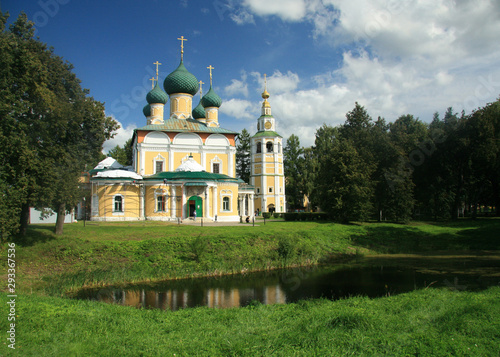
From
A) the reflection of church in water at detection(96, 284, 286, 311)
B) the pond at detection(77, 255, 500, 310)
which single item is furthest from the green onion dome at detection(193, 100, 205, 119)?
the reflection of church in water at detection(96, 284, 286, 311)

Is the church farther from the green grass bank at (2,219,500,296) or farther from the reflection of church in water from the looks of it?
the reflection of church in water

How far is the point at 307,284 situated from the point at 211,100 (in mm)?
28889

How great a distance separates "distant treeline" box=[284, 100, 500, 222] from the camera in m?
30.0

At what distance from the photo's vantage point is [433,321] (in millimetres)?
8086

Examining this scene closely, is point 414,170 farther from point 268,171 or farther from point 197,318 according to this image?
point 197,318

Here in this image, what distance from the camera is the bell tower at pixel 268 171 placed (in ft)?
152

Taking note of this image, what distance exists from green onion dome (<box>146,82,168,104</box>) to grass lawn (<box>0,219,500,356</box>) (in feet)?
77.1

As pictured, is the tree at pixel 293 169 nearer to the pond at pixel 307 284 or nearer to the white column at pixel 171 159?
the white column at pixel 171 159

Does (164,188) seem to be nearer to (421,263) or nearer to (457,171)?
(421,263)

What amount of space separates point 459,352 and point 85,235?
17.4 metres

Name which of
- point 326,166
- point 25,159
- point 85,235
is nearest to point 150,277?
point 85,235

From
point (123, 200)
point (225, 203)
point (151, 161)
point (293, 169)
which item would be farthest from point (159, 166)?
point (293, 169)

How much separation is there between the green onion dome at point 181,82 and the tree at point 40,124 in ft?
64.5

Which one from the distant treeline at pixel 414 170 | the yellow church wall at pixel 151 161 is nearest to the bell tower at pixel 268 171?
the distant treeline at pixel 414 170
